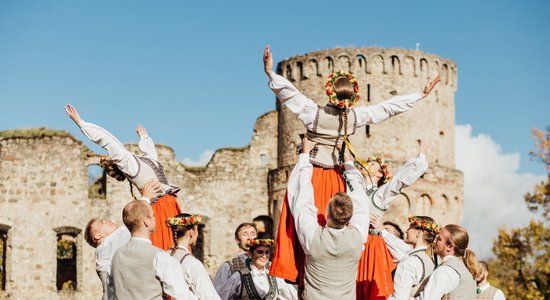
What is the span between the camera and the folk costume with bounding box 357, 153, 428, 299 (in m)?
7.53

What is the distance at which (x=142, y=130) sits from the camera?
8.80 metres

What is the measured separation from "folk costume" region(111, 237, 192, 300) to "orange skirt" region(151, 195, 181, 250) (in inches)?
66.8

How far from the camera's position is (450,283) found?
679 cm

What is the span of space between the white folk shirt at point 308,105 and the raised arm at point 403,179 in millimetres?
759

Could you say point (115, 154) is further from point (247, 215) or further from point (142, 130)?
point (247, 215)

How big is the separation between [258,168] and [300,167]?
21734 mm

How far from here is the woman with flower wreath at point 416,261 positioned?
716 cm

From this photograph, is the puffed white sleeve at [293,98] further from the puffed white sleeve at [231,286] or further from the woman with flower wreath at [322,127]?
the puffed white sleeve at [231,286]

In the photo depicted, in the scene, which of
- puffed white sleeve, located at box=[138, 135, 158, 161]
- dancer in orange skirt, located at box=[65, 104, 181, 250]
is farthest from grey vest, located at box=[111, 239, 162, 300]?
puffed white sleeve, located at box=[138, 135, 158, 161]

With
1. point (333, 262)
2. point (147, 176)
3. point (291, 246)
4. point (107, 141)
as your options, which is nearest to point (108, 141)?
point (107, 141)

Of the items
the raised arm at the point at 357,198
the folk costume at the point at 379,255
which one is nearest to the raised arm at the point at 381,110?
the raised arm at the point at 357,198

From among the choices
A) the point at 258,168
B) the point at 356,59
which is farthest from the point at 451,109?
the point at 258,168

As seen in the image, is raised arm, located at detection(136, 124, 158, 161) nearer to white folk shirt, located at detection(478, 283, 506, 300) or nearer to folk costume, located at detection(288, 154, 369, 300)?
folk costume, located at detection(288, 154, 369, 300)

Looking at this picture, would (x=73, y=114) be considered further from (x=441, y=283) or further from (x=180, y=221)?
(x=441, y=283)
